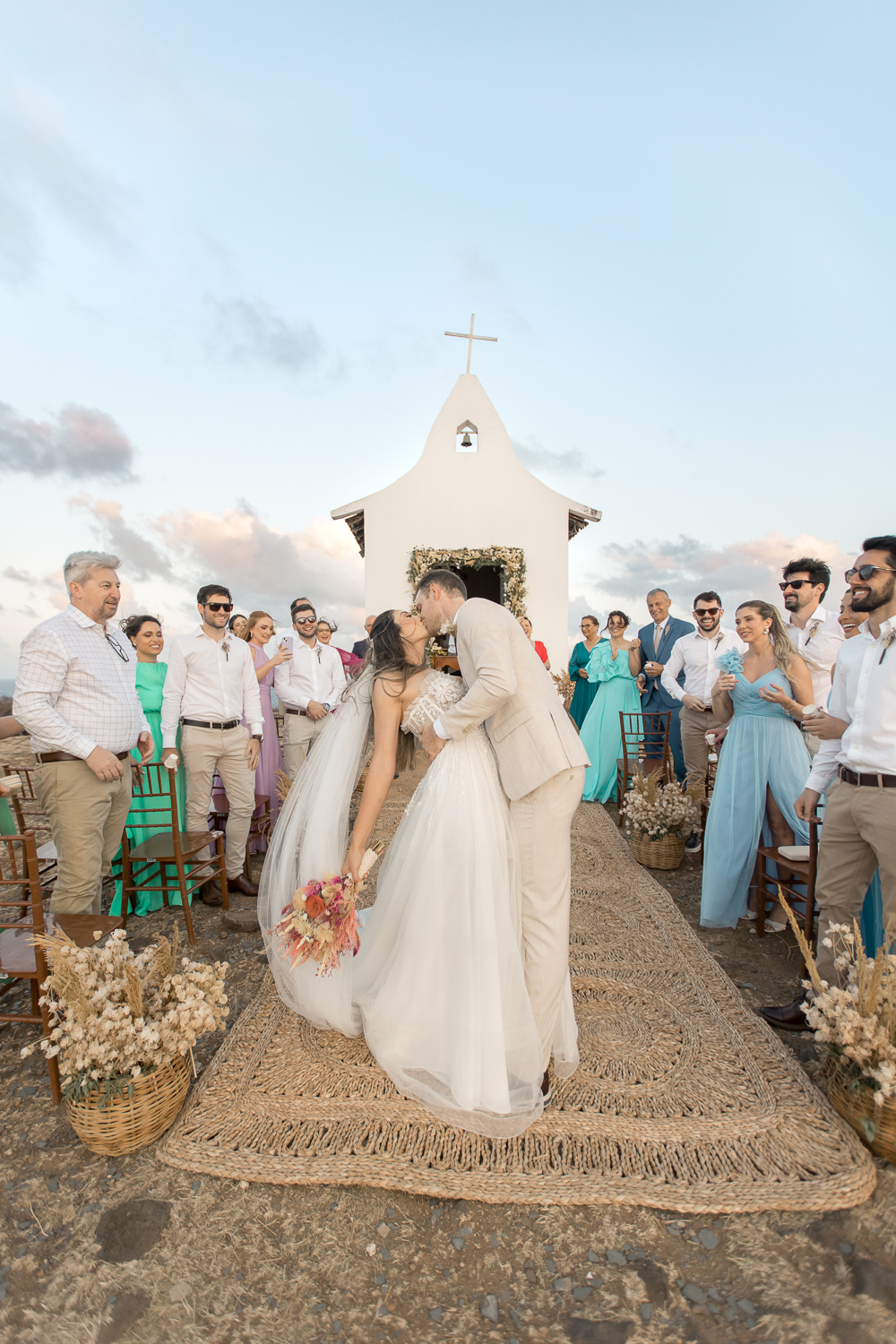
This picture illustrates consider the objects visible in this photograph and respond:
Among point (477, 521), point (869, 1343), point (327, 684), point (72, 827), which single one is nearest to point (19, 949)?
point (72, 827)

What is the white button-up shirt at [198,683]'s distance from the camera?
446 centimetres

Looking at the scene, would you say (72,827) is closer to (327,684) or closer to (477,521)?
(327,684)

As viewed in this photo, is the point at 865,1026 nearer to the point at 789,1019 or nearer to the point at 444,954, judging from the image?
the point at 789,1019

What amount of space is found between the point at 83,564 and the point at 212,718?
4.61 feet

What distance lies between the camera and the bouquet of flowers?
2518 mm

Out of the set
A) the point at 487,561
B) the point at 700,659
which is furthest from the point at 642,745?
the point at 487,561

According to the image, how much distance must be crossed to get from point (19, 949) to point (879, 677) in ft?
12.7

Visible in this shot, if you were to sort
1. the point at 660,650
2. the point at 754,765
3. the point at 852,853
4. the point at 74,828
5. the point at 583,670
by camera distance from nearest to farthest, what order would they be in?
the point at 852,853, the point at 74,828, the point at 754,765, the point at 660,650, the point at 583,670

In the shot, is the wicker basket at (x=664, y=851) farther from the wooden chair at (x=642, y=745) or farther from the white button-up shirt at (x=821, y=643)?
the white button-up shirt at (x=821, y=643)

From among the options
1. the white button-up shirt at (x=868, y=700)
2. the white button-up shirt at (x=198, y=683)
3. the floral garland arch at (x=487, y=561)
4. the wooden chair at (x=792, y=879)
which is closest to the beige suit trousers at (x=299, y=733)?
the white button-up shirt at (x=198, y=683)

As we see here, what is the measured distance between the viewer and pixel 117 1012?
2291mm

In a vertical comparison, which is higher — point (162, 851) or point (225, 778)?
point (225, 778)

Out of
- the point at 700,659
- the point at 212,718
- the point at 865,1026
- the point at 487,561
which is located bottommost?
the point at 865,1026

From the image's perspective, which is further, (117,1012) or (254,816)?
(254,816)
